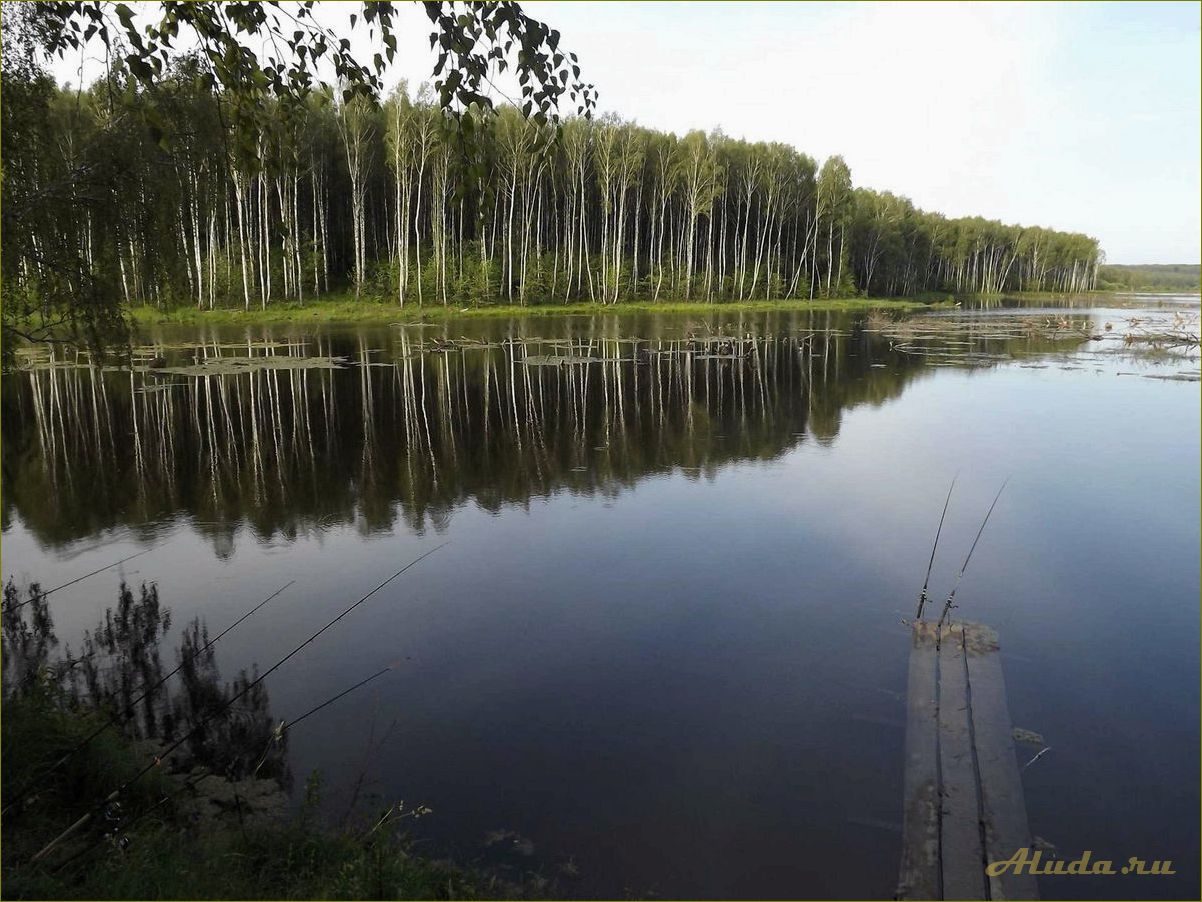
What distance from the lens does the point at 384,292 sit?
1988 inches

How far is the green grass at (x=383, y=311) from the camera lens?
134 ft

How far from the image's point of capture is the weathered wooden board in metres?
4.19

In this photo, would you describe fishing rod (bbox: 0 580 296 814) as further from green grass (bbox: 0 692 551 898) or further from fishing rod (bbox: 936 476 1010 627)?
fishing rod (bbox: 936 476 1010 627)

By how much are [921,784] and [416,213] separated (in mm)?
50494

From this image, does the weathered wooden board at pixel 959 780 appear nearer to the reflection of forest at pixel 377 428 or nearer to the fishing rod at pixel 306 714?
the fishing rod at pixel 306 714

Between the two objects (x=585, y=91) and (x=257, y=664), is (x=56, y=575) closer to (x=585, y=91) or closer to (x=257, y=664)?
(x=257, y=664)

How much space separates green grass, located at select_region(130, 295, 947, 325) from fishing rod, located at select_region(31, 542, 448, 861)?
29835mm

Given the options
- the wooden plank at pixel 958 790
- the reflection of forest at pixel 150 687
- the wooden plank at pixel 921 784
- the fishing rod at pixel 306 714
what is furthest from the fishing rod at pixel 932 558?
the reflection of forest at pixel 150 687

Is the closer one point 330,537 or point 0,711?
point 0,711

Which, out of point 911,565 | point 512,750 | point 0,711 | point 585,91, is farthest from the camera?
point 911,565

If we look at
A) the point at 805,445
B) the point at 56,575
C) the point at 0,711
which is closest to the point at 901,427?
the point at 805,445

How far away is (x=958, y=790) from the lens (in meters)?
4.84

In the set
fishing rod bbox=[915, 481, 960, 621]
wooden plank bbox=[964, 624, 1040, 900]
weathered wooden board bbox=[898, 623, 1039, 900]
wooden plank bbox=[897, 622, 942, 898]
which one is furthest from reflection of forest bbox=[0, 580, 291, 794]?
fishing rod bbox=[915, 481, 960, 621]

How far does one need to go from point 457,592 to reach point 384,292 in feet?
150
